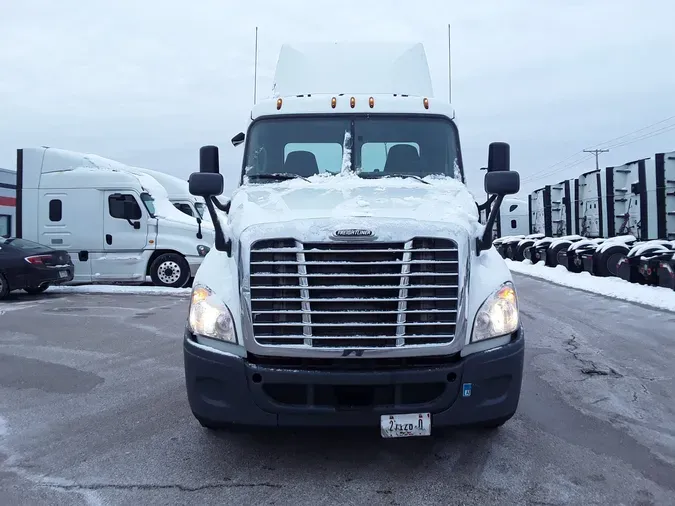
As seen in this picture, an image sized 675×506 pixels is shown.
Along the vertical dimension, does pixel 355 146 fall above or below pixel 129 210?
below

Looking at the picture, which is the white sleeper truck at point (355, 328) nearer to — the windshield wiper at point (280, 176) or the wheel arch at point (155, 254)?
the windshield wiper at point (280, 176)

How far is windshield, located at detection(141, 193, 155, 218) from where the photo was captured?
1570 centimetres

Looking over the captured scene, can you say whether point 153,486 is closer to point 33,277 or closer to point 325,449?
point 325,449

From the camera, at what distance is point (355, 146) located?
578 centimetres

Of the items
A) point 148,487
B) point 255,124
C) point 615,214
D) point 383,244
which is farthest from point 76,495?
point 615,214

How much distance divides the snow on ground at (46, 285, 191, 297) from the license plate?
11426 mm

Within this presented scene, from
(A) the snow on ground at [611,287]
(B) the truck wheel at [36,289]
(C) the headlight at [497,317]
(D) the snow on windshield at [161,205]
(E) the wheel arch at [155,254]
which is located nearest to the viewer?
(C) the headlight at [497,317]

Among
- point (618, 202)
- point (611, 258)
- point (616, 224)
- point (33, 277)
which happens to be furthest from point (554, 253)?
point (33, 277)

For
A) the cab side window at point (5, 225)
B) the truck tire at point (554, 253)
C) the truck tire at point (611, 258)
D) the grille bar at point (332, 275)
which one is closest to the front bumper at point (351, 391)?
the grille bar at point (332, 275)

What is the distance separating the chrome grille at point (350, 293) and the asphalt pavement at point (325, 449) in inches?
35.8

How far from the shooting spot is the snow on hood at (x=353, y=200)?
4223 millimetres

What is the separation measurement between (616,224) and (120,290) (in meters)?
13.9

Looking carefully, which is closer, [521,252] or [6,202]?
[521,252]

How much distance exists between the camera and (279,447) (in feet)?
15.0
